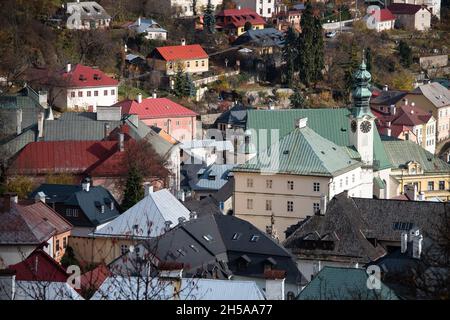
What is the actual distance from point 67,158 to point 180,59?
70.9 ft

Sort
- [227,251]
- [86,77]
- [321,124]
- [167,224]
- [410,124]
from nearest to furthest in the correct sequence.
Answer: [227,251] → [167,224] → [321,124] → [86,77] → [410,124]

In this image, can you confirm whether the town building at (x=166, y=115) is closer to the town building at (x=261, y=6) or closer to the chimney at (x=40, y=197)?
the chimney at (x=40, y=197)

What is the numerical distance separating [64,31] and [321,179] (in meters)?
21.8

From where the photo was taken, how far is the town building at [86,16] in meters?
58.4

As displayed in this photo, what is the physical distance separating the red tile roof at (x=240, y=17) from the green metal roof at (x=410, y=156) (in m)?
23.3

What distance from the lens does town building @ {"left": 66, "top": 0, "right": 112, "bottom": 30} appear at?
58406 millimetres

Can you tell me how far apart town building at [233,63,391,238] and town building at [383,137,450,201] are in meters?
2.33

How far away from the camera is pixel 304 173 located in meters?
37.4

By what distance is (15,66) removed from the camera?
1806 inches

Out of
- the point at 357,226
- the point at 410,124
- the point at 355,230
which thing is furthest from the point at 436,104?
the point at 355,230

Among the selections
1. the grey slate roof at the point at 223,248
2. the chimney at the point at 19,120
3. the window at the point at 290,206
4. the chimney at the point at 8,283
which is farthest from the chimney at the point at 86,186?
the chimney at the point at 8,283

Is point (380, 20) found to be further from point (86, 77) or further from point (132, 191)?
point (132, 191)

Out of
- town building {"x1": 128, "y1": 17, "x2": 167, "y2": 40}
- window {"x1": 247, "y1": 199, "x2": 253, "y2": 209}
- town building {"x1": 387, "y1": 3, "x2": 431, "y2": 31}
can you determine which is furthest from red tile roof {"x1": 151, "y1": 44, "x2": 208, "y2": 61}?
window {"x1": 247, "y1": 199, "x2": 253, "y2": 209}

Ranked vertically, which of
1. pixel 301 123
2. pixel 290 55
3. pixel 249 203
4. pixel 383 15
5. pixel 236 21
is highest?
pixel 301 123
